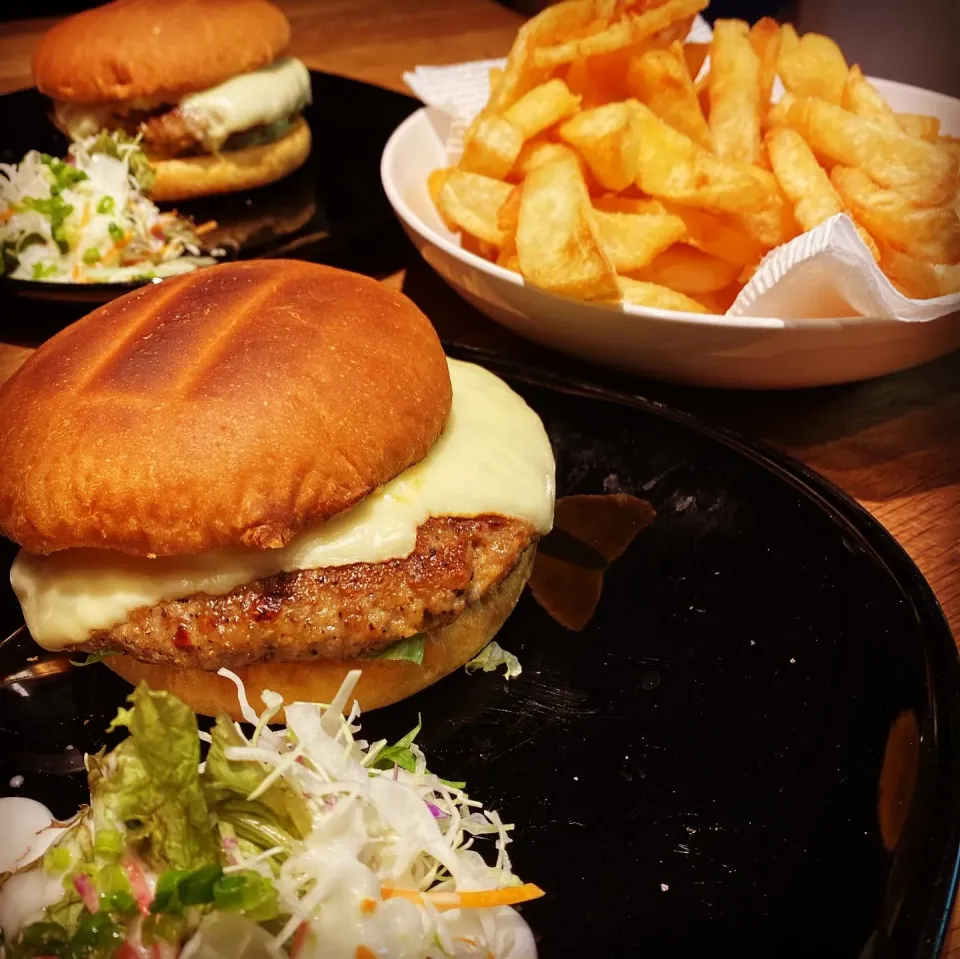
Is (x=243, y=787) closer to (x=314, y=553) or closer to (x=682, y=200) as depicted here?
(x=314, y=553)

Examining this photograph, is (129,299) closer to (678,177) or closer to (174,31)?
(678,177)

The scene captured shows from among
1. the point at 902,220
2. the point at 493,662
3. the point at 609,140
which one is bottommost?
the point at 493,662

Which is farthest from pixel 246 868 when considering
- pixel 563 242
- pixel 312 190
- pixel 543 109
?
pixel 312 190

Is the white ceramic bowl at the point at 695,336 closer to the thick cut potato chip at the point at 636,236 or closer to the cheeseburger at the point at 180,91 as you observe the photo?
the thick cut potato chip at the point at 636,236

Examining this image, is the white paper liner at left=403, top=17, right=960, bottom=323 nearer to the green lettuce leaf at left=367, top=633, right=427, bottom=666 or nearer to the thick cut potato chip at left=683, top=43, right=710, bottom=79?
the thick cut potato chip at left=683, top=43, right=710, bottom=79

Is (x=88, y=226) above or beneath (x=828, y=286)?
beneath

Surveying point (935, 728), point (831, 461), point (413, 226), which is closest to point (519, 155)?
point (413, 226)
